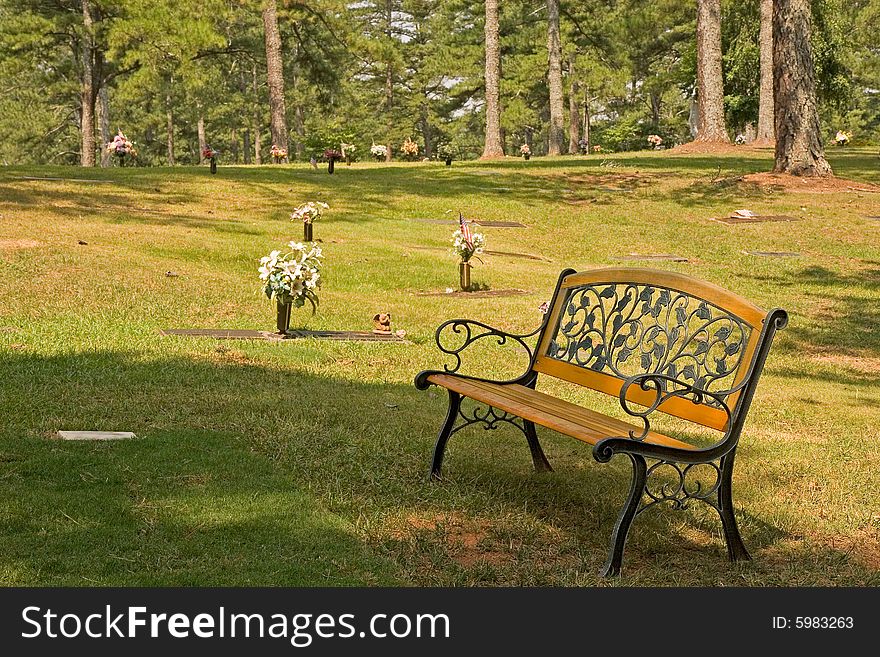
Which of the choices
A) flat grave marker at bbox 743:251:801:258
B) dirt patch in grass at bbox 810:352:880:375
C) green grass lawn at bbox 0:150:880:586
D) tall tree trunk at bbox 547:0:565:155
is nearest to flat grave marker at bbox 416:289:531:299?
green grass lawn at bbox 0:150:880:586

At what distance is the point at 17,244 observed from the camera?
1327 centimetres

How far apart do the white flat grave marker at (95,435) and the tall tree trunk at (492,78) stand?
26.4 m

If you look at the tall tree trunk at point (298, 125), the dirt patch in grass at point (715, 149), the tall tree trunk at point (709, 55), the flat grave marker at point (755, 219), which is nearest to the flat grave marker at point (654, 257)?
the flat grave marker at point (755, 219)

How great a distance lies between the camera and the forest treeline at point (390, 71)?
34.1 m

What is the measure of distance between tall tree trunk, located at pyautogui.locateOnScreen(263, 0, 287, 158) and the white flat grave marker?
25.7m

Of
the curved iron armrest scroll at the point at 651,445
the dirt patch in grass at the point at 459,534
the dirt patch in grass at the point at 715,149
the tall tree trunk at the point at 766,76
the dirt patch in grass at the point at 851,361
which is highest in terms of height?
the tall tree trunk at the point at 766,76

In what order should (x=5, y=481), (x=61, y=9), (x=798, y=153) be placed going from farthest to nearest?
(x=61, y=9) < (x=798, y=153) < (x=5, y=481)

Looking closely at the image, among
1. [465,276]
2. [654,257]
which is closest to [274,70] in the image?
[654,257]

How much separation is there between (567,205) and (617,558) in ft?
56.2

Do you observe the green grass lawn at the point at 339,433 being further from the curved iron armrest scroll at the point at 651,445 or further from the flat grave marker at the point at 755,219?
the flat grave marker at the point at 755,219

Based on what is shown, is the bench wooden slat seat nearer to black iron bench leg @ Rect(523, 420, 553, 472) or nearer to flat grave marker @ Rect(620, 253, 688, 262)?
black iron bench leg @ Rect(523, 420, 553, 472)

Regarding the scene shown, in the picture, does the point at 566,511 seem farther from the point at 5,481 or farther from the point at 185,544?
the point at 5,481

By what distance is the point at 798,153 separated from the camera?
22.1 metres

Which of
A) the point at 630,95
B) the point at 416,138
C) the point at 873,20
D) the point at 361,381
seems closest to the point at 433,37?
the point at 416,138
